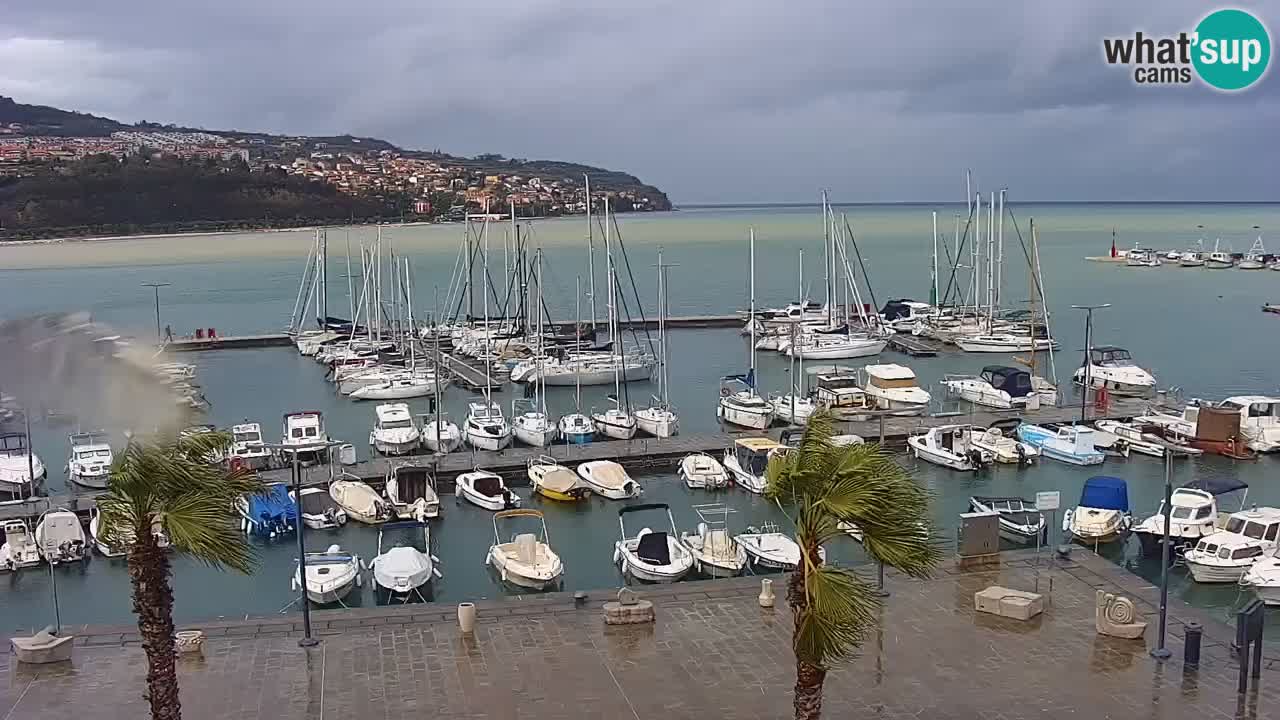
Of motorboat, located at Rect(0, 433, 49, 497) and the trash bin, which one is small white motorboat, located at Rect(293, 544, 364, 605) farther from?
motorboat, located at Rect(0, 433, 49, 497)

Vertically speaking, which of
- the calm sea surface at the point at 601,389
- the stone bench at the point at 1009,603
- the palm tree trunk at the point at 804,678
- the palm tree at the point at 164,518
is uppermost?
the palm tree at the point at 164,518

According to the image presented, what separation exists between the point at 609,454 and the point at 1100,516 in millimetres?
12470

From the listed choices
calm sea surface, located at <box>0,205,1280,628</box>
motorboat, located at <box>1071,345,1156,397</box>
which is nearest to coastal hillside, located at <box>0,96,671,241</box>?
calm sea surface, located at <box>0,205,1280,628</box>

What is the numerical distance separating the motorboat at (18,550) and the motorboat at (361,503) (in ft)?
19.1

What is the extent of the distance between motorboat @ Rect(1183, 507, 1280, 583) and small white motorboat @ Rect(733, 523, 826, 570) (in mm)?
6727

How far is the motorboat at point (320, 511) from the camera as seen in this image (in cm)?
2377

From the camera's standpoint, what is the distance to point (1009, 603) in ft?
46.1

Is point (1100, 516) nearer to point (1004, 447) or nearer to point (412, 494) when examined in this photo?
point (1004, 447)

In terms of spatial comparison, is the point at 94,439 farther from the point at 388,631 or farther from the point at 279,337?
the point at 279,337

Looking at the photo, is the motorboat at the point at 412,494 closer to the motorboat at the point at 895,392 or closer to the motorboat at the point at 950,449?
the motorboat at the point at 950,449

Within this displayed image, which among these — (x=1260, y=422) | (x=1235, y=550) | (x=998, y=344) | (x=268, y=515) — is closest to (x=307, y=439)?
(x=268, y=515)

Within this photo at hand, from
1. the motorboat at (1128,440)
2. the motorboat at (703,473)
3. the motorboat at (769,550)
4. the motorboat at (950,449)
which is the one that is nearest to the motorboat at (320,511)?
the motorboat at (703,473)

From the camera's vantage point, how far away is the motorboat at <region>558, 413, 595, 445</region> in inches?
1243

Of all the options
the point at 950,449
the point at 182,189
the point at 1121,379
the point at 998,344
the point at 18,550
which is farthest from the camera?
the point at 182,189
